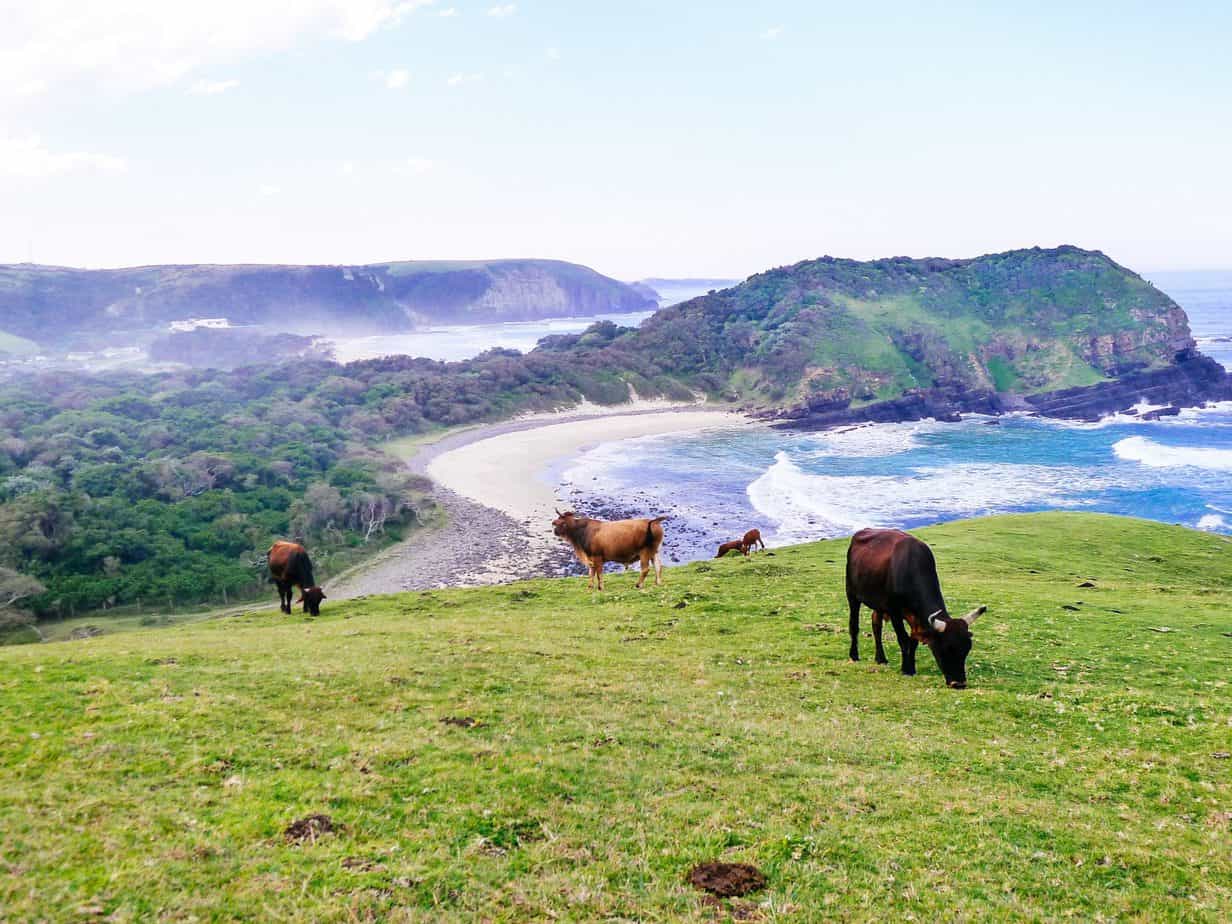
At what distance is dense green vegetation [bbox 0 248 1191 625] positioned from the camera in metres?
58.2

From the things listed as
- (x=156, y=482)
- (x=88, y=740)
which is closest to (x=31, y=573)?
(x=156, y=482)

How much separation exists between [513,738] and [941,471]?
9528 cm

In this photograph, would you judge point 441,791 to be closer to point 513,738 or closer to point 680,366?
point 513,738

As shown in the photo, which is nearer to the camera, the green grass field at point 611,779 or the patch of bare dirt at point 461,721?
the green grass field at point 611,779

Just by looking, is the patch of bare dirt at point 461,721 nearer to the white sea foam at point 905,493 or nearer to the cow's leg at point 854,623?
the cow's leg at point 854,623

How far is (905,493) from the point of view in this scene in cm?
8306

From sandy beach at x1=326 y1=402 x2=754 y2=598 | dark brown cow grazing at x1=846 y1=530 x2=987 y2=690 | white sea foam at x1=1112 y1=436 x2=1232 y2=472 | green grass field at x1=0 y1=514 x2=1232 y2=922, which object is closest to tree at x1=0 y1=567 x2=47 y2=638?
sandy beach at x1=326 y1=402 x2=754 y2=598

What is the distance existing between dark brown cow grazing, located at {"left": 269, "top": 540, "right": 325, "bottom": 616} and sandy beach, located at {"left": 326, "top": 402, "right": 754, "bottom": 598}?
86.2ft

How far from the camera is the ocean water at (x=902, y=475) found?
238 ft

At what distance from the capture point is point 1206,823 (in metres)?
9.76

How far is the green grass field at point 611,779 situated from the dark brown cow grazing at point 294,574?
980 centimetres

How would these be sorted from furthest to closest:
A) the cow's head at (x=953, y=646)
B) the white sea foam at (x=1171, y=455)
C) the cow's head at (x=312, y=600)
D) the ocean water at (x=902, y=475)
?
the white sea foam at (x=1171, y=455) → the ocean water at (x=902, y=475) → the cow's head at (x=312, y=600) → the cow's head at (x=953, y=646)

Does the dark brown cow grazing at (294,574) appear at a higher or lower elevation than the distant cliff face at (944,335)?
lower

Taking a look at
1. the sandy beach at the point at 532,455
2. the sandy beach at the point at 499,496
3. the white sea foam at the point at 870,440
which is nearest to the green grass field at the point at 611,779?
the sandy beach at the point at 499,496
